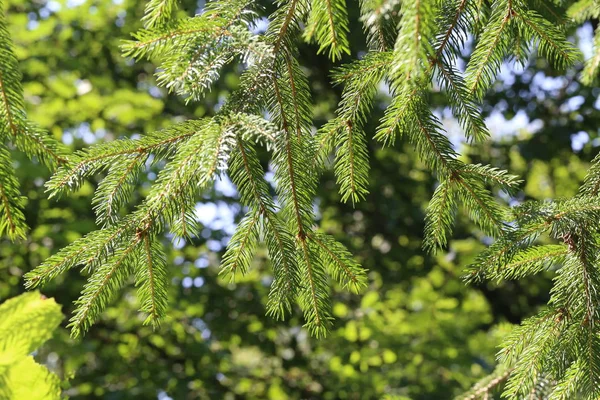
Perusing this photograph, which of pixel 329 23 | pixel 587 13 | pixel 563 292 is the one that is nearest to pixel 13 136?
pixel 329 23

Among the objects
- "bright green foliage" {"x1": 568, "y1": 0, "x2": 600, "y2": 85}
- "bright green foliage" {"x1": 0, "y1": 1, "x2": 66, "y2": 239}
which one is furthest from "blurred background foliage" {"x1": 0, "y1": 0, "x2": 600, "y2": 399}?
"bright green foliage" {"x1": 0, "y1": 1, "x2": 66, "y2": 239}

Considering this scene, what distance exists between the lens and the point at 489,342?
4520 millimetres

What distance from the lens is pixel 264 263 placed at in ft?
16.4

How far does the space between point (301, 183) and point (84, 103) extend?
357 cm

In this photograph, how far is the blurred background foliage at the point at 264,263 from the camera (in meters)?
4.03

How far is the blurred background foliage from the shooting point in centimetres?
403

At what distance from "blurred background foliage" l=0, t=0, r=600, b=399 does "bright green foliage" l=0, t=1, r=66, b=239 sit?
2.44 m

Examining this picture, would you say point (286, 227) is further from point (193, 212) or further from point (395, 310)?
point (395, 310)

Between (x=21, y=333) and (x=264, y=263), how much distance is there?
399 cm

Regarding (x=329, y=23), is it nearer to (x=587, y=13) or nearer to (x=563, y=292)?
(x=563, y=292)

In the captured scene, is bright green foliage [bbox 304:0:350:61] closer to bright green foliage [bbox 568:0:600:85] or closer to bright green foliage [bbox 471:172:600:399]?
bright green foliage [bbox 471:172:600:399]

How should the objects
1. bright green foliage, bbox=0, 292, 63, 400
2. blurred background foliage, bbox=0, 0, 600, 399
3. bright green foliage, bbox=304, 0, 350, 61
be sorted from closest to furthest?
bright green foliage, bbox=0, 292, 63, 400, bright green foliage, bbox=304, 0, 350, 61, blurred background foliage, bbox=0, 0, 600, 399

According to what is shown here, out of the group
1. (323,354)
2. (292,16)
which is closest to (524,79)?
(323,354)

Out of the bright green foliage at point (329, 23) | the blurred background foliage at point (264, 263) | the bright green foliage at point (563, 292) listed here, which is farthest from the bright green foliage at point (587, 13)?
the blurred background foliage at point (264, 263)
